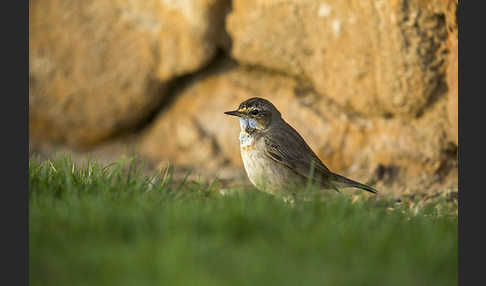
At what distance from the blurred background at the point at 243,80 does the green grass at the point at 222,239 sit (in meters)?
2.81

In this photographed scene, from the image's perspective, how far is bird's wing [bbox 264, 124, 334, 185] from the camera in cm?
668

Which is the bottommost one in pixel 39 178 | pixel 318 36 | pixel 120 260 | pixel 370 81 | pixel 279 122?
pixel 120 260

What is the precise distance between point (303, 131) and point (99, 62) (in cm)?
353

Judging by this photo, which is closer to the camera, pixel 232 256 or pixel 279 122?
pixel 232 256

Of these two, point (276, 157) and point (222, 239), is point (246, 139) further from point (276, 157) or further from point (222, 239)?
point (222, 239)

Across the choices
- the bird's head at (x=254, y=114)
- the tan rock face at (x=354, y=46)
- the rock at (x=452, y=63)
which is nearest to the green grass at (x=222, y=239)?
the bird's head at (x=254, y=114)

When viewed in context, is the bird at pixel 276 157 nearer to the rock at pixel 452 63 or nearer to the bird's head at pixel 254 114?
the bird's head at pixel 254 114

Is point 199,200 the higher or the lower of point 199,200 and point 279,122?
the lower

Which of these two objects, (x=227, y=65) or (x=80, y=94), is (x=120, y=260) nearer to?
(x=227, y=65)

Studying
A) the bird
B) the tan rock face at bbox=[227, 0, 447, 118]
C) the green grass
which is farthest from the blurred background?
the green grass

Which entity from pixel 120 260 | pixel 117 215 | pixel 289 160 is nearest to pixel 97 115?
pixel 289 160

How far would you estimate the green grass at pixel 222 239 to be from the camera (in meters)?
3.78

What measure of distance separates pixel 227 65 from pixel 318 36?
178cm

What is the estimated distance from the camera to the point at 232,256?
13.1 ft
